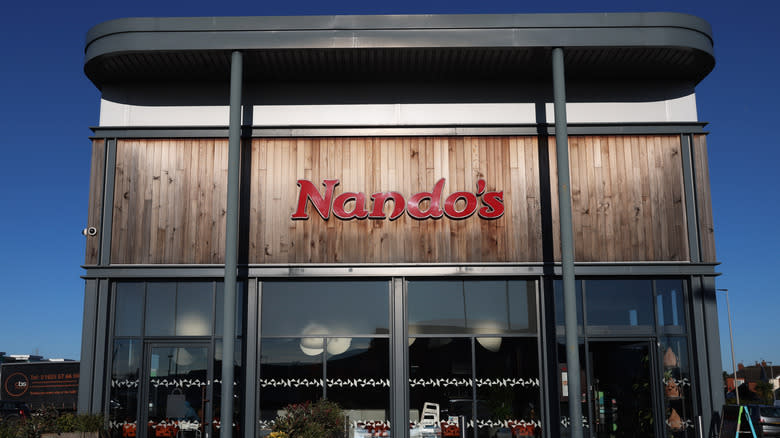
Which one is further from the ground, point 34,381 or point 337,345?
point 337,345

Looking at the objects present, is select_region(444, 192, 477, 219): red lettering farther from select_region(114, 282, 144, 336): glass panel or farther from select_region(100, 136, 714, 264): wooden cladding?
select_region(114, 282, 144, 336): glass panel

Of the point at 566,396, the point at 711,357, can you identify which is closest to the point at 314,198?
the point at 566,396

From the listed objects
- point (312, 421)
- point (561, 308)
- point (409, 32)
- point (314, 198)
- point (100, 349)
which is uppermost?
point (409, 32)

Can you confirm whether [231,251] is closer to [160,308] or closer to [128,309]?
[160,308]

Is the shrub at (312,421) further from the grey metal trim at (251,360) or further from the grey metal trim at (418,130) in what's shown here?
the grey metal trim at (418,130)

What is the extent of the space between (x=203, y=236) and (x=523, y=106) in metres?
6.68

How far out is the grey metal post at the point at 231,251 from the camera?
39.3 ft

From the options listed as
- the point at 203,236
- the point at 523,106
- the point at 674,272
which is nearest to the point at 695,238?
the point at 674,272

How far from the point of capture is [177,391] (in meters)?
12.9

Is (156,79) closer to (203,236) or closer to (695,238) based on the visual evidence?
(203,236)

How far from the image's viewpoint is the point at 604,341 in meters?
13.0

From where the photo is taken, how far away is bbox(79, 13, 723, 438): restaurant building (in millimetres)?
12844

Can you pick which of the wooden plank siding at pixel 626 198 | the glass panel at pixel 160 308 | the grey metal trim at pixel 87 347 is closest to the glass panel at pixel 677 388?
the wooden plank siding at pixel 626 198

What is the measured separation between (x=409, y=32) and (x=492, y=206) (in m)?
3.58
